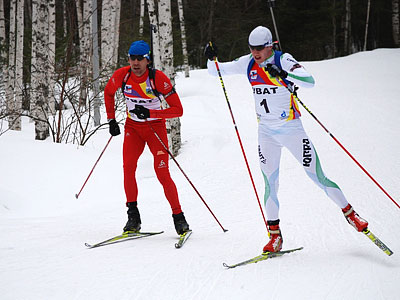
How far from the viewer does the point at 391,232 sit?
4.66m

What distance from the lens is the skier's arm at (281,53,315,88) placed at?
375cm

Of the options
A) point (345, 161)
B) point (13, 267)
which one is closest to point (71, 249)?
point (13, 267)

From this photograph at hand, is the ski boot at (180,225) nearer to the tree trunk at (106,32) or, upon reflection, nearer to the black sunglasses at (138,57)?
the black sunglasses at (138,57)

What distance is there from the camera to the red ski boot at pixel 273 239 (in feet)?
13.3

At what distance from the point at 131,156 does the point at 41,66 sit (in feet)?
18.3

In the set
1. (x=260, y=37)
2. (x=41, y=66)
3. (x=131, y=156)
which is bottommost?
(x=131, y=156)

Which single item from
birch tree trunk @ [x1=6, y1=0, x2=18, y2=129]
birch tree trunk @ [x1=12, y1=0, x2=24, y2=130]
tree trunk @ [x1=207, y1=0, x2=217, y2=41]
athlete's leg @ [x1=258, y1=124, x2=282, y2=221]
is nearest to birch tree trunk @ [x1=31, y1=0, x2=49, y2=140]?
birch tree trunk @ [x1=12, y1=0, x2=24, y2=130]

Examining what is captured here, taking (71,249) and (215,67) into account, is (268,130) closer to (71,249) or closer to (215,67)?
(215,67)

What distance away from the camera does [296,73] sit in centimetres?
380

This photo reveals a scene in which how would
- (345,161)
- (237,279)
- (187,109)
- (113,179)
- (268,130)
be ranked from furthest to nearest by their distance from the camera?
(187,109), (345,161), (113,179), (268,130), (237,279)

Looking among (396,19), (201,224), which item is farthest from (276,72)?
(396,19)

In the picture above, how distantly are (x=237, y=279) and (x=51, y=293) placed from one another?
4.71 ft

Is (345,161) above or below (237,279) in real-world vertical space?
below

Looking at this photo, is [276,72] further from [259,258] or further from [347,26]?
[347,26]
